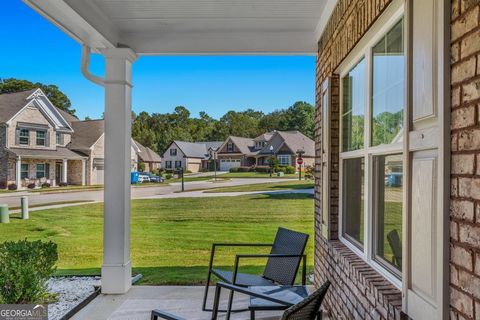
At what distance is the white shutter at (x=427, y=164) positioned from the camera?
134 centimetres

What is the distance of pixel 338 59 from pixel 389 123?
42.4 inches

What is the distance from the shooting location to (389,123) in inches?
88.8

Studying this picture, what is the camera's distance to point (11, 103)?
4531 millimetres

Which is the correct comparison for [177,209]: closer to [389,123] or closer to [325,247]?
[325,247]

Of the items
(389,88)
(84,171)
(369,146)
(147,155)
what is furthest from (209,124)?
(389,88)

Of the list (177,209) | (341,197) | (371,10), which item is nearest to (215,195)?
(177,209)

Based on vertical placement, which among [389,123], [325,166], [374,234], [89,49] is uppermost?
[89,49]

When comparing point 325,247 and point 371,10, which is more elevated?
point 371,10

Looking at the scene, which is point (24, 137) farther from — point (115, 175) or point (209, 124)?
point (209, 124)

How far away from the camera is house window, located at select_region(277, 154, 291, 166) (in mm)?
5648

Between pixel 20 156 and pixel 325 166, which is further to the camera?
pixel 20 156

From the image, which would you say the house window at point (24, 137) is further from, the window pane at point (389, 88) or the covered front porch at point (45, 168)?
the window pane at point (389, 88)

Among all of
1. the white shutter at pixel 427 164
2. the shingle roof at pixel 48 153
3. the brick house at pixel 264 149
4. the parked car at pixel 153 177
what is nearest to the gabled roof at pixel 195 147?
the brick house at pixel 264 149

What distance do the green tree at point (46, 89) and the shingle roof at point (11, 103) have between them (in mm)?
69
